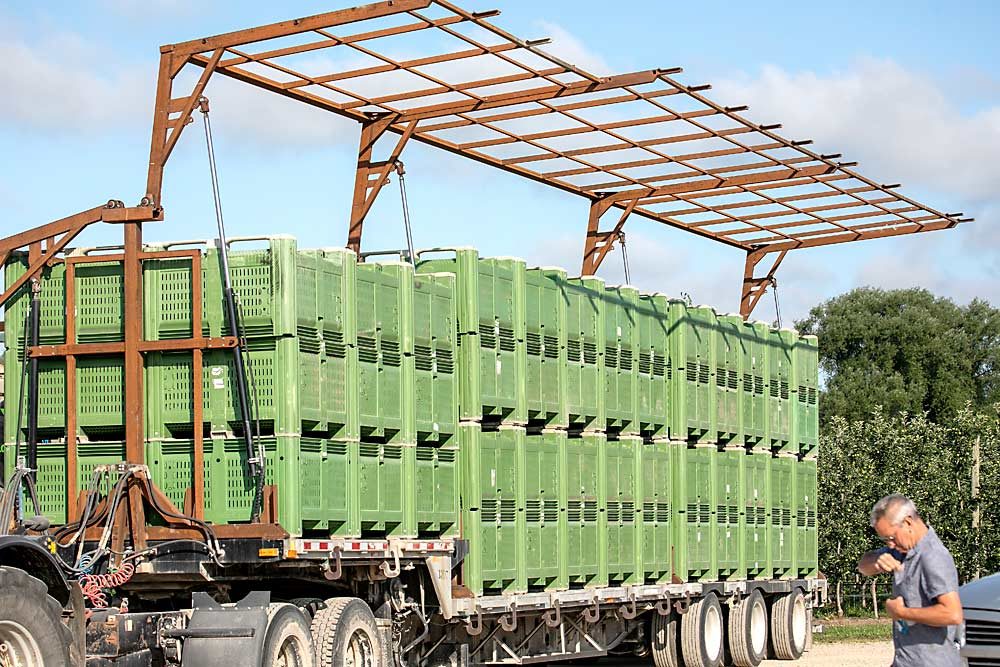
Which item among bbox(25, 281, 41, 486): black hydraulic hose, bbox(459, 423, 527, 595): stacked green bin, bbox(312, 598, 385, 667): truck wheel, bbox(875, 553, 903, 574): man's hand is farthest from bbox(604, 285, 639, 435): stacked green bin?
bbox(875, 553, 903, 574): man's hand

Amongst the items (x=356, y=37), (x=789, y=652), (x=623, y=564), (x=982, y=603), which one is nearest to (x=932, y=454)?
(x=789, y=652)

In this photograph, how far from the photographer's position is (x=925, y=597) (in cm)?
825

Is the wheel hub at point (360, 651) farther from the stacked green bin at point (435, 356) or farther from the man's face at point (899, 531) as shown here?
the man's face at point (899, 531)

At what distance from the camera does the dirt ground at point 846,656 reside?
2377cm

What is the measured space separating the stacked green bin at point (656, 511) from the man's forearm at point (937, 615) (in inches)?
485

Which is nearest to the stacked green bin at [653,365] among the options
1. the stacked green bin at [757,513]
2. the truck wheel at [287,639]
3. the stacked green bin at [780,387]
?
the stacked green bin at [757,513]

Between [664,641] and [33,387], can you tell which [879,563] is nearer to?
[33,387]

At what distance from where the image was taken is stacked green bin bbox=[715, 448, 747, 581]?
22938mm

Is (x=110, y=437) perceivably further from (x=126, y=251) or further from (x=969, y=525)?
(x=969, y=525)

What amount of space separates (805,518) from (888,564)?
18.5m

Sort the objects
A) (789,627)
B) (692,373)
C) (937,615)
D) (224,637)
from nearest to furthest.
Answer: (937,615) → (224,637) → (692,373) → (789,627)

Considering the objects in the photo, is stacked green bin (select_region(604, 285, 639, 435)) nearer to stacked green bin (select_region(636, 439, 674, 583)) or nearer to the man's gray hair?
stacked green bin (select_region(636, 439, 674, 583))

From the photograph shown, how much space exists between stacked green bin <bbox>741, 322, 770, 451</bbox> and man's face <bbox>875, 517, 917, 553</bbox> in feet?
50.8

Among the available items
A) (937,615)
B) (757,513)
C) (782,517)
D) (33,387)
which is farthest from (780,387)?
(937,615)
